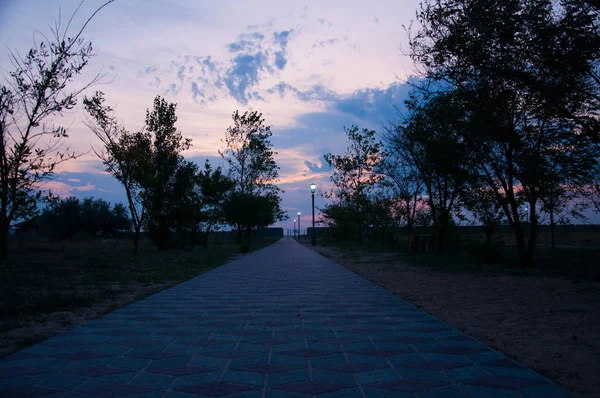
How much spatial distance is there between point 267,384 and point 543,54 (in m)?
7.71

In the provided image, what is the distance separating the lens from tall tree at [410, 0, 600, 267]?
324 inches

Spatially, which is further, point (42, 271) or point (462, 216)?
point (462, 216)

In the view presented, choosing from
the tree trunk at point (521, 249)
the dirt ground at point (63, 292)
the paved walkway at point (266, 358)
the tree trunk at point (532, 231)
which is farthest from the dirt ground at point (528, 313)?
the dirt ground at point (63, 292)

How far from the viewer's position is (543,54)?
8.26m

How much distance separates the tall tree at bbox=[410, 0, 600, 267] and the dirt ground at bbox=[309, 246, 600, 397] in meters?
2.63

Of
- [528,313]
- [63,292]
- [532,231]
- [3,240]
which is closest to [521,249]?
[532,231]

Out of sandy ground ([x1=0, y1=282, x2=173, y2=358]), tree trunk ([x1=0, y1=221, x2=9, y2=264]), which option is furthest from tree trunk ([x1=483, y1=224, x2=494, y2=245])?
tree trunk ([x1=0, y1=221, x2=9, y2=264])

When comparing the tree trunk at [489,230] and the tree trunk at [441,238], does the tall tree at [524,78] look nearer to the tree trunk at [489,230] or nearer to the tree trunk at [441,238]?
the tree trunk at [489,230]

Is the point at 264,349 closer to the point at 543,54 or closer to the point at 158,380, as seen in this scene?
the point at 158,380

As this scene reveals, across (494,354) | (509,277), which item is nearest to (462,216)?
(509,277)

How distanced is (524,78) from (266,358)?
6868mm

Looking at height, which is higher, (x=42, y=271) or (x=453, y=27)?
(x=453, y=27)

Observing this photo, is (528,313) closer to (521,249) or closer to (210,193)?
(521,249)

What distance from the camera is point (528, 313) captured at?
7219 mm
